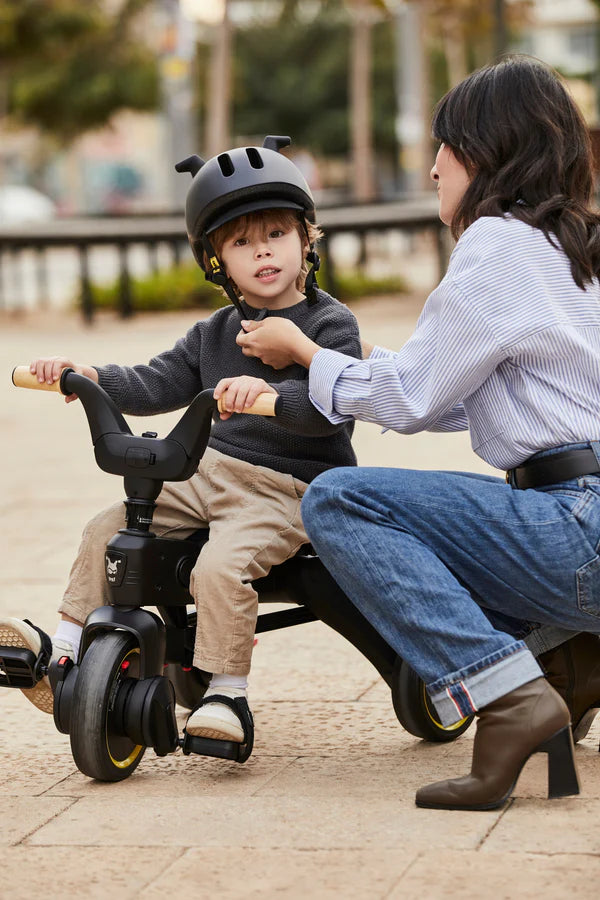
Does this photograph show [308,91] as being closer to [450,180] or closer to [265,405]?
[450,180]

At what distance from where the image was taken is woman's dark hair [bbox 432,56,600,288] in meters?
3.10

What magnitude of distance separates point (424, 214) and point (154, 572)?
42.1 ft

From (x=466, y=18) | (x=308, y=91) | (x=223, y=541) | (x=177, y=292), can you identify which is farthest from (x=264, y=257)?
(x=308, y=91)

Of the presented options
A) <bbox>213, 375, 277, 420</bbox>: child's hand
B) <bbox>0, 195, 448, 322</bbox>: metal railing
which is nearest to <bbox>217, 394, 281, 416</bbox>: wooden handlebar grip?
<bbox>213, 375, 277, 420</bbox>: child's hand

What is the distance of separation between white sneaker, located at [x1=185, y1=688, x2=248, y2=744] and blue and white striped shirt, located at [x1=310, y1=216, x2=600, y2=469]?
746 mm

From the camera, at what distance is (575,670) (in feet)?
11.1

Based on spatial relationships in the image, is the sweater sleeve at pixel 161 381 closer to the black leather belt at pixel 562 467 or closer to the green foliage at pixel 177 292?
the black leather belt at pixel 562 467

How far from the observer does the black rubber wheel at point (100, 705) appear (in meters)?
3.22

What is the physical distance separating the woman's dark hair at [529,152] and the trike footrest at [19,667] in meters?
1.42

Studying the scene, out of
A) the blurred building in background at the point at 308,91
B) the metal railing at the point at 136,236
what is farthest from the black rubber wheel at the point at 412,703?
the blurred building in background at the point at 308,91

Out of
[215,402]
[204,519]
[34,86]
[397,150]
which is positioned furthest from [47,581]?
[397,150]

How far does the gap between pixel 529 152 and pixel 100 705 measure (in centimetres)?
150

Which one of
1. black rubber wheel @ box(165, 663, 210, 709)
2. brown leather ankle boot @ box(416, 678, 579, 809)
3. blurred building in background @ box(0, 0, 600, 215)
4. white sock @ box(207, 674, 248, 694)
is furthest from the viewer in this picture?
blurred building in background @ box(0, 0, 600, 215)

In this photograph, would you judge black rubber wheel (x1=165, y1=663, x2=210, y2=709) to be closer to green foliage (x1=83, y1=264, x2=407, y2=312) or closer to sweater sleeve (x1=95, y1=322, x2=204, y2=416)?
sweater sleeve (x1=95, y1=322, x2=204, y2=416)
